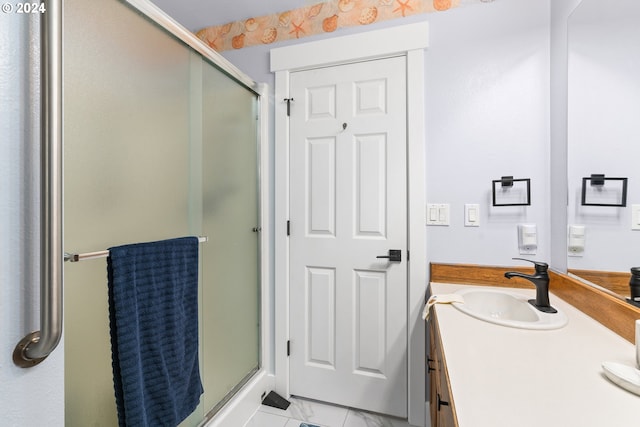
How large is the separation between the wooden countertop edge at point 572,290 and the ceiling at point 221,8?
1.78 m

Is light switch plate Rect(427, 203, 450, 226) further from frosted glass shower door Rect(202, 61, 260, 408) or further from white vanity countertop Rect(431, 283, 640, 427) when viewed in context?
frosted glass shower door Rect(202, 61, 260, 408)

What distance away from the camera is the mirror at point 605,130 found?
0.88 metres

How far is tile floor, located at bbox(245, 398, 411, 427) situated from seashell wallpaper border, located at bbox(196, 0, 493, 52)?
2.26 metres

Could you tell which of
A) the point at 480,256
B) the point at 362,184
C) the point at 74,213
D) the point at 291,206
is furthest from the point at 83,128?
the point at 480,256

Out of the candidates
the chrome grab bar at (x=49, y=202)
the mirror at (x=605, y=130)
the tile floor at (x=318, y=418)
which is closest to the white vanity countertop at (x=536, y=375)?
the mirror at (x=605, y=130)

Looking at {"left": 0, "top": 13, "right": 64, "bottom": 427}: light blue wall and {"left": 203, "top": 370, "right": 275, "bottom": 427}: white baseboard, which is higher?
{"left": 0, "top": 13, "right": 64, "bottom": 427}: light blue wall

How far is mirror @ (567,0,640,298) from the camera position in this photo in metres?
0.88

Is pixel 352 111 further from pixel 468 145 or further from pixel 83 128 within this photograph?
pixel 83 128

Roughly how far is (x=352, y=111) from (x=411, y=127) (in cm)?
36


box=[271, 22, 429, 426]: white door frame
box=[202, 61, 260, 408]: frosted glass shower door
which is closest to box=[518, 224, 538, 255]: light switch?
box=[271, 22, 429, 426]: white door frame

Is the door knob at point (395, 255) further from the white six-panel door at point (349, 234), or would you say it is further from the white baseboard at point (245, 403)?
the white baseboard at point (245, 403)

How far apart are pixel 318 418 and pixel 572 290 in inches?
55.6

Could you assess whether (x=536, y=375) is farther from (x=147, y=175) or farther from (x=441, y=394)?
(x=147, y=175)

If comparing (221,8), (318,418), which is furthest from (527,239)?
(221,8)
